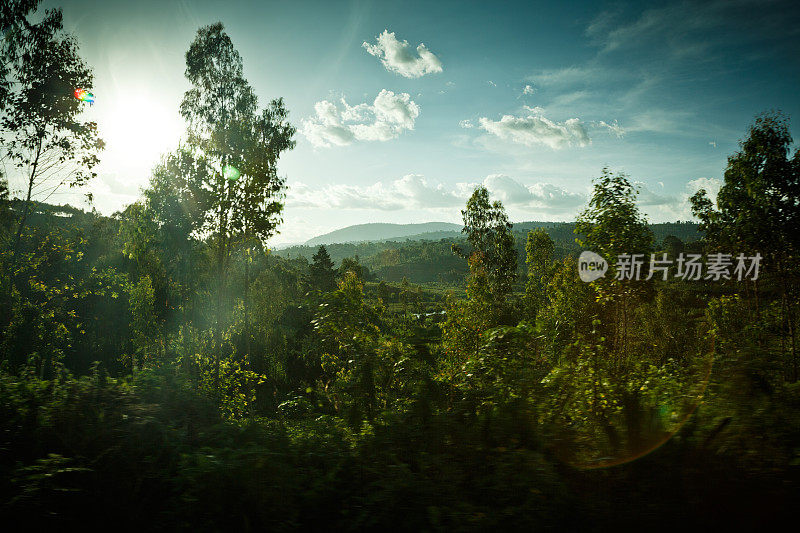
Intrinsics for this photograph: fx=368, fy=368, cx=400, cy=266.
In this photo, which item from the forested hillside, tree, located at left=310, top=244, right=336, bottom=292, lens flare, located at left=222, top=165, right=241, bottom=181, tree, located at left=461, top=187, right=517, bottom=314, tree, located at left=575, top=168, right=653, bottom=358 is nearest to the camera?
the forested hillside

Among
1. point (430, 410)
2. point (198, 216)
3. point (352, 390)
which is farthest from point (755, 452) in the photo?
point (198, 216)

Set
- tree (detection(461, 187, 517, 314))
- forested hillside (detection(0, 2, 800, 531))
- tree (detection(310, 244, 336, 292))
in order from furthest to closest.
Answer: tree (detection(310, 244, 336, 292))
tree (detection(461, 187, 517, 314))
forested hillside (detection(0, 2, 800, 531))

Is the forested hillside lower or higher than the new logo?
lower

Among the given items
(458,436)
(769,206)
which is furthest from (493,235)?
(458,436)

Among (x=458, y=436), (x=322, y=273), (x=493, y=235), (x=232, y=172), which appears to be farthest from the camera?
(x=322, y=273)

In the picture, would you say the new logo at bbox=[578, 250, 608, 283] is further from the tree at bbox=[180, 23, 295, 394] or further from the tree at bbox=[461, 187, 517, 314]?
the tree at bbox=[461, 187, 517, 314]

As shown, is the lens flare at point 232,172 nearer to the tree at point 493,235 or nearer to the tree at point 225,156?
the tree at point 225,156

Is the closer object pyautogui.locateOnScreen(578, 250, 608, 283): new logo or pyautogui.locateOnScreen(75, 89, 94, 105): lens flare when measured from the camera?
pyautogui.locateOnScreen(578, 250, 608, 283): new logo

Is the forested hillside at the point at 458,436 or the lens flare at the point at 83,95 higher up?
the lens flare at the point at 83,95

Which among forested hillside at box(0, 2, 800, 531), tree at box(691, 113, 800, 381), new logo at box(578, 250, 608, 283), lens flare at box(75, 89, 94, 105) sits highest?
lens flare at box(75, 89, 94, 105)

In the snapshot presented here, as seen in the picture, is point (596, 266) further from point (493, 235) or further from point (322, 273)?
point (322, 273)

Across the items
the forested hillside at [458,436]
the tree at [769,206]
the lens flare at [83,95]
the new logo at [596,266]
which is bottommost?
the forested hillside at [458,436]

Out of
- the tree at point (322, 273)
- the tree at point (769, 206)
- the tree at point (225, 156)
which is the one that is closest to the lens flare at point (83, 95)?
the tree at point (225, 156)

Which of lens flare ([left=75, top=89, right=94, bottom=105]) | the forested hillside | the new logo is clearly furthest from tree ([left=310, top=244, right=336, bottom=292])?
the new logo
